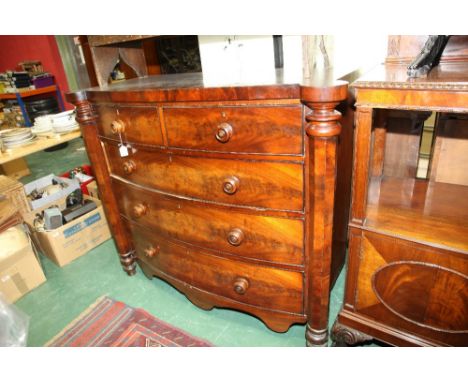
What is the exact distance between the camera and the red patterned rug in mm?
1542

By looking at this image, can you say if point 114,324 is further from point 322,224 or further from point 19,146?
point 19,146

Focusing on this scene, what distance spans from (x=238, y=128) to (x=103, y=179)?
3.15 ft

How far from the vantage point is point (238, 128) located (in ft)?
3.49

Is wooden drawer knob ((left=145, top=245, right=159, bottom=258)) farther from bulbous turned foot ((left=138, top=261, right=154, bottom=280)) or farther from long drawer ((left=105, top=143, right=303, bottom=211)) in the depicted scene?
long drawer ((left=105, top=143, right=303, bottom=211))

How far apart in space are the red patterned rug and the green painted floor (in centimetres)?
5

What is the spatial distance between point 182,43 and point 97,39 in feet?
2.19

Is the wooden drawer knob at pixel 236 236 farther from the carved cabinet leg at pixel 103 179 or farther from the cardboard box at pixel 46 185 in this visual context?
the cardboard box at pixel 46 185

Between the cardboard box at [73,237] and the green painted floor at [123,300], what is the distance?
0.17 ft

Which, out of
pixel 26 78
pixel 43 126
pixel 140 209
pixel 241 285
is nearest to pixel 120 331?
pixel 140 209

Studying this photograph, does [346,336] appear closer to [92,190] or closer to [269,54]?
[269,54]

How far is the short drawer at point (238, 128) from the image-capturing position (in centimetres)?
99

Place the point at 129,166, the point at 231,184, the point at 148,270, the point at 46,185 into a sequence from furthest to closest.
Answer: the point at 46,185 < the point at 148,270 < the point at 129,166 < the point at 231,184
